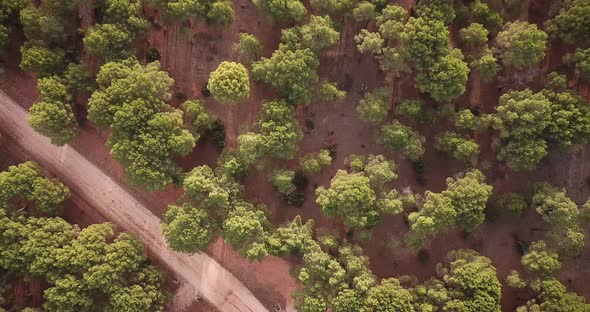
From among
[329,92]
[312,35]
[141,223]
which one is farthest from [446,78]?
[141,223]

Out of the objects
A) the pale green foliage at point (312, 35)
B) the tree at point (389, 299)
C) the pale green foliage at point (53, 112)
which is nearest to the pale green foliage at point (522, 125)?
the tree at point (389, 299)

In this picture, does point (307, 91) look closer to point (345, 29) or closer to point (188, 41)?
point (345, 29)

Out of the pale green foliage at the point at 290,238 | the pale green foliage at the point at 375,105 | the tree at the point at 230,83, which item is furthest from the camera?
the pale green foliage at the point at 375,105

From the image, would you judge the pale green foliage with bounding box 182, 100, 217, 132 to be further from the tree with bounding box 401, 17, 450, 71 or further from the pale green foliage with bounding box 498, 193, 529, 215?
the pale green foliage with bounding box 498, 193, 529, 215

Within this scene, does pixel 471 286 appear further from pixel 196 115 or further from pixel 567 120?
pixel 196 115

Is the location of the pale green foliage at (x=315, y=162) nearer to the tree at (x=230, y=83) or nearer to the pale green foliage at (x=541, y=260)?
the tree at (x=230, y=83)
